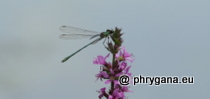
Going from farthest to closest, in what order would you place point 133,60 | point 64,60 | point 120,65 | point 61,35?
1. point 61,35
2. point 64,60
3. point 133,60
4. point 120,65

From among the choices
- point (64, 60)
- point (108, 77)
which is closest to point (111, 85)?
point (108, 77)

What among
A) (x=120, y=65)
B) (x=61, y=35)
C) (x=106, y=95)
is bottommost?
(x=106, y=95)

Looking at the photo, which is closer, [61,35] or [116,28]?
[116,28]

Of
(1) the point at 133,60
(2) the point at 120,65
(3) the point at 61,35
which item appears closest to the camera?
(2) the point at 120,65

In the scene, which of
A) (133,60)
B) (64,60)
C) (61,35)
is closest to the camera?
(133,60)

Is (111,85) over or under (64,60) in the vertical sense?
under

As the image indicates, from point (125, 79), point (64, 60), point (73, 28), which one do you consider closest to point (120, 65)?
point (125, 79)

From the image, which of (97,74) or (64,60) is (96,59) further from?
(64,60)

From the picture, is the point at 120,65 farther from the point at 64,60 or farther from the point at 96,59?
the point at 64,60

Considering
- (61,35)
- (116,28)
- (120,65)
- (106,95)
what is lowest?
(106,95)
